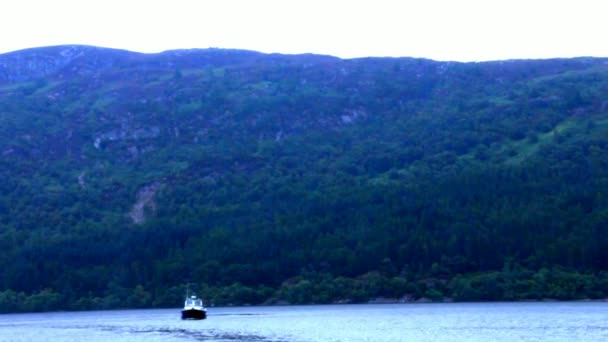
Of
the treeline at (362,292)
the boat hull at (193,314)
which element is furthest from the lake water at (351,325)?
the treeline at (362,292)

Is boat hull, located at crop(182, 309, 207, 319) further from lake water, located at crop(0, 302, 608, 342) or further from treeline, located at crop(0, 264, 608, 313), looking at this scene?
treeline, located at crop(0, 264, 608, 313)

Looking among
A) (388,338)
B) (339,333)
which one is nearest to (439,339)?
(388,338)

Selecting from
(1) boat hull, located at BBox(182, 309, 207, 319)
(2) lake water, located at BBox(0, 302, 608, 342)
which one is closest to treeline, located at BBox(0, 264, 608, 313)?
(2) lake water, located at BBox(0, 302, 608, 342)

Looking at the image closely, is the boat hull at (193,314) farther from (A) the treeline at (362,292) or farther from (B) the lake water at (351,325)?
(A) the treeline at (362,292)

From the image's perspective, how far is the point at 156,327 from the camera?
440 ft

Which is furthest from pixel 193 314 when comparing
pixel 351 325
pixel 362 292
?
pixel 362 292

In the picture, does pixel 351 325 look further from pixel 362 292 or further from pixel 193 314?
pixel 362 292

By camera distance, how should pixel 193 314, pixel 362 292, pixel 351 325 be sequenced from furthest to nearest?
pixel 362 292 < pixel 193 314 < pixel 351 325

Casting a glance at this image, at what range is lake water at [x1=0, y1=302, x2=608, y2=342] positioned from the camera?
104500 millimetres

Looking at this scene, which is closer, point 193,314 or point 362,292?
point 193,314

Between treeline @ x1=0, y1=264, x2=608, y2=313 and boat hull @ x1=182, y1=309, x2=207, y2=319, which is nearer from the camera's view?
boat hull @ x1=182, y1=309, x2=207, y2=319

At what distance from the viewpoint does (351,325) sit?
124438 millimetres

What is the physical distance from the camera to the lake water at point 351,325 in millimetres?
104500

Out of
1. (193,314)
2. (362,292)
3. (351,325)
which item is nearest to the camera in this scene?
(351,325)
